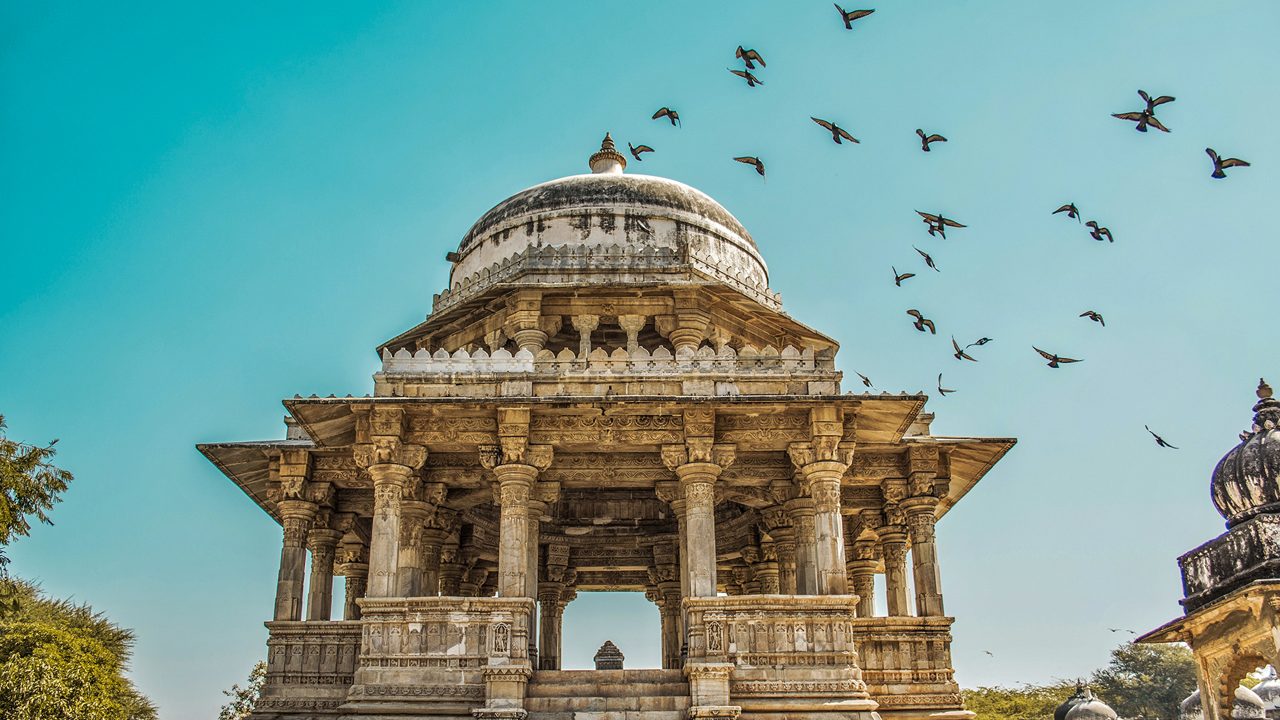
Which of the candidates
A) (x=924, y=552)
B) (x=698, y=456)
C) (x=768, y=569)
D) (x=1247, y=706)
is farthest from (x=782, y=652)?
(x=768, y=569)

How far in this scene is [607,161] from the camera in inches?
1063

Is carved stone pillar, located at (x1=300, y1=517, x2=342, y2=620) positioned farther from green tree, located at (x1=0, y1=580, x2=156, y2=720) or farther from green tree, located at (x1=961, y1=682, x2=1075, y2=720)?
green tree, located at (x1=961, y1=682, x2=1075, y2=720)

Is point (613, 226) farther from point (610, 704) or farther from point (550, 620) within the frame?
point (610, 704)

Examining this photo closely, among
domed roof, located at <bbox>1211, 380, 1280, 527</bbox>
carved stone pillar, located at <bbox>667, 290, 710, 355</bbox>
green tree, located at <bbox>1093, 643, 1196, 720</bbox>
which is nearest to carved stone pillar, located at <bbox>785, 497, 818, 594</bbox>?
carved stone pillar, located at <bbox>667, 290, 710, 355</bbox>

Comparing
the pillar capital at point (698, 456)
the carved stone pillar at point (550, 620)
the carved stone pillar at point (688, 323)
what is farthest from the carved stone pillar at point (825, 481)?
the carved stone pillar at point (550, 620)

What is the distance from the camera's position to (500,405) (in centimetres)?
1691

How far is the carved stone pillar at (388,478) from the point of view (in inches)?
658

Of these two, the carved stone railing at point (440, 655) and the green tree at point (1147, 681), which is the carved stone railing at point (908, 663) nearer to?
the carved stone railing at point (440, 655)

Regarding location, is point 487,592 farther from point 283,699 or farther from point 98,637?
point 98,637

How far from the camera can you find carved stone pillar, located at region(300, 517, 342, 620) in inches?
794

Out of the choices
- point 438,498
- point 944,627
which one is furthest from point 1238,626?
point 438,498

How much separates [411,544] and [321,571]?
3000mm

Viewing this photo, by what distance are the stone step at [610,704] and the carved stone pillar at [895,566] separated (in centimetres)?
729

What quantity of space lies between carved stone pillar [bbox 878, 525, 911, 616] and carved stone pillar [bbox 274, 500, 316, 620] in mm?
10751
